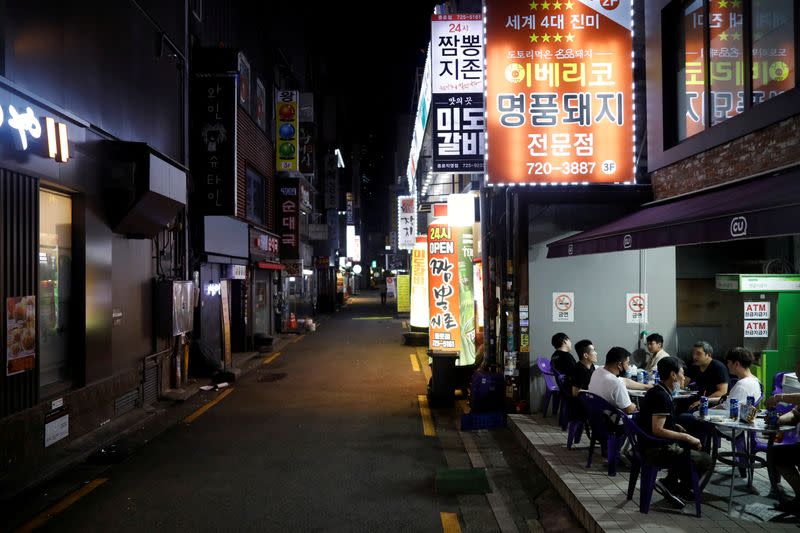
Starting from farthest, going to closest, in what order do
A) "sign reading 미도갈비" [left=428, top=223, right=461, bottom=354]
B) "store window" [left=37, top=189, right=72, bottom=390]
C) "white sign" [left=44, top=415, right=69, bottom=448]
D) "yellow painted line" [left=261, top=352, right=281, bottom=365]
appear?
"yellow painted line" [left=261, top=352, right=281, bottom=365]
"sign reading 미도갈비" [left=428, top=223, right=461, bottom=354]
"store window" [left=37, top=189, right=72, bottom=390]
"white sign" [left=44, top=415, right=69, bottom=448]

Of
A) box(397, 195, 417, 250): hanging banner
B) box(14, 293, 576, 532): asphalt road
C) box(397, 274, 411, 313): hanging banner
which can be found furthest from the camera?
box(397, 274, 411, 313): hanging banner

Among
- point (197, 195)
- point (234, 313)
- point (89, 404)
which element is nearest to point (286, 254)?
point (234, 313)

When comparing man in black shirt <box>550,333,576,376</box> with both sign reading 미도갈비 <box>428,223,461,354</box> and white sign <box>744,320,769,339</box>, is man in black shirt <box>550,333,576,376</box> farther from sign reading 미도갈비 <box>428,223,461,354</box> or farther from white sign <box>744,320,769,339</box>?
white sign <box>744,320,769,339</box>

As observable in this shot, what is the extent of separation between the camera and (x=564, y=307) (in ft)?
34.9

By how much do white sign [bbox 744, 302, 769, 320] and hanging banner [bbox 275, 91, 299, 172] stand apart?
64.6 feet

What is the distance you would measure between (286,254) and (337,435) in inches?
722

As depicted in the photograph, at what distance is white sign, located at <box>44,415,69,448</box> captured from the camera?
8.08 m

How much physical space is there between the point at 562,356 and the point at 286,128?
62.6 ft

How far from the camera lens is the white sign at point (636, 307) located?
1065 cm

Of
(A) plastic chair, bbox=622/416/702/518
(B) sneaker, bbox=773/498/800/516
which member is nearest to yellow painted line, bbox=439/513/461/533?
(A) plastic chair, bbox=622/416/702/518

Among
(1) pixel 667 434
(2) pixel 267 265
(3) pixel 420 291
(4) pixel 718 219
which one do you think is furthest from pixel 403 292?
(4) pixel 718 219

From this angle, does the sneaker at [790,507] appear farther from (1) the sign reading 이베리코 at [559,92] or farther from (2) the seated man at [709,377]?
(1) the sign reading 이베리코 at [559,92]

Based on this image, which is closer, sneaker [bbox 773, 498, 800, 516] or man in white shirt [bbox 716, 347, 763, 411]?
sneaker [bbox 773, 498, 800, 516]

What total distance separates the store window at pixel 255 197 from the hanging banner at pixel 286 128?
6.68 feet
